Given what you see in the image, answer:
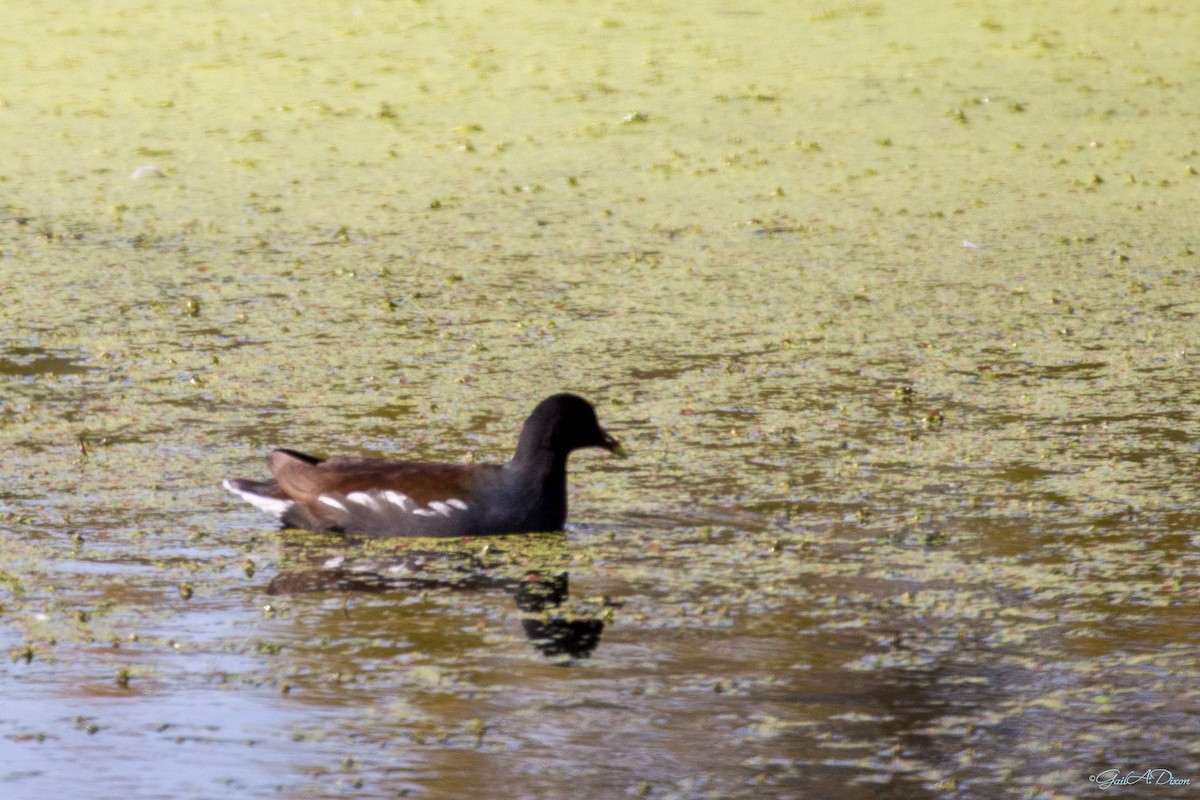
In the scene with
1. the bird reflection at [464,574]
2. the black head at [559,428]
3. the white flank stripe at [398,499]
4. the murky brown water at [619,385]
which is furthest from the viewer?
the black head at [559,428]

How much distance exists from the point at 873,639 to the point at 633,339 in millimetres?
2487

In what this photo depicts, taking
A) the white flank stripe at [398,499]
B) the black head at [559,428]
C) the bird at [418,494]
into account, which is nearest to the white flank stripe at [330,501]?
the bird at [418,494]

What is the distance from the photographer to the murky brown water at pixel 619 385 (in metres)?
3.58

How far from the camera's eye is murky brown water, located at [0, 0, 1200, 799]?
3.58 meters

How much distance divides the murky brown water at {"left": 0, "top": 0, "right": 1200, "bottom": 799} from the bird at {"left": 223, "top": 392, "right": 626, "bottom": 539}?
71mm

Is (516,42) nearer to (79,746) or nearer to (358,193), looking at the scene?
(358,193)

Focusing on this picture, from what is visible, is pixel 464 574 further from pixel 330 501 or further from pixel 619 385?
pixel 619 385

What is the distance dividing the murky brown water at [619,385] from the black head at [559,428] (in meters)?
0.21

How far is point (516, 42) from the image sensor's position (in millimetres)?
10180

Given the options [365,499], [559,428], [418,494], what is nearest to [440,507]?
[418,494]

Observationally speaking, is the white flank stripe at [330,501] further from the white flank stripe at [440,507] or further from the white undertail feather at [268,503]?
the white flank stripe at [440,507]

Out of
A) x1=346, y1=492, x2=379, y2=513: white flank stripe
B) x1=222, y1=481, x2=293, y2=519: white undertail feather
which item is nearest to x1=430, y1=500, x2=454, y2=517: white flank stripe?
x1=346, y1=492, x2=379, y2=513: white flank stripe

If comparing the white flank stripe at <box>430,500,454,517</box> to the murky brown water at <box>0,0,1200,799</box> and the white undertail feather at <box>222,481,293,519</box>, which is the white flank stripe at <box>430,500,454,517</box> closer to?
the murky brown water at <box>0,0,1200,799</box>

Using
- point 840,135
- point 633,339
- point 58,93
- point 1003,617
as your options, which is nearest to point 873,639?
point 1003,617
